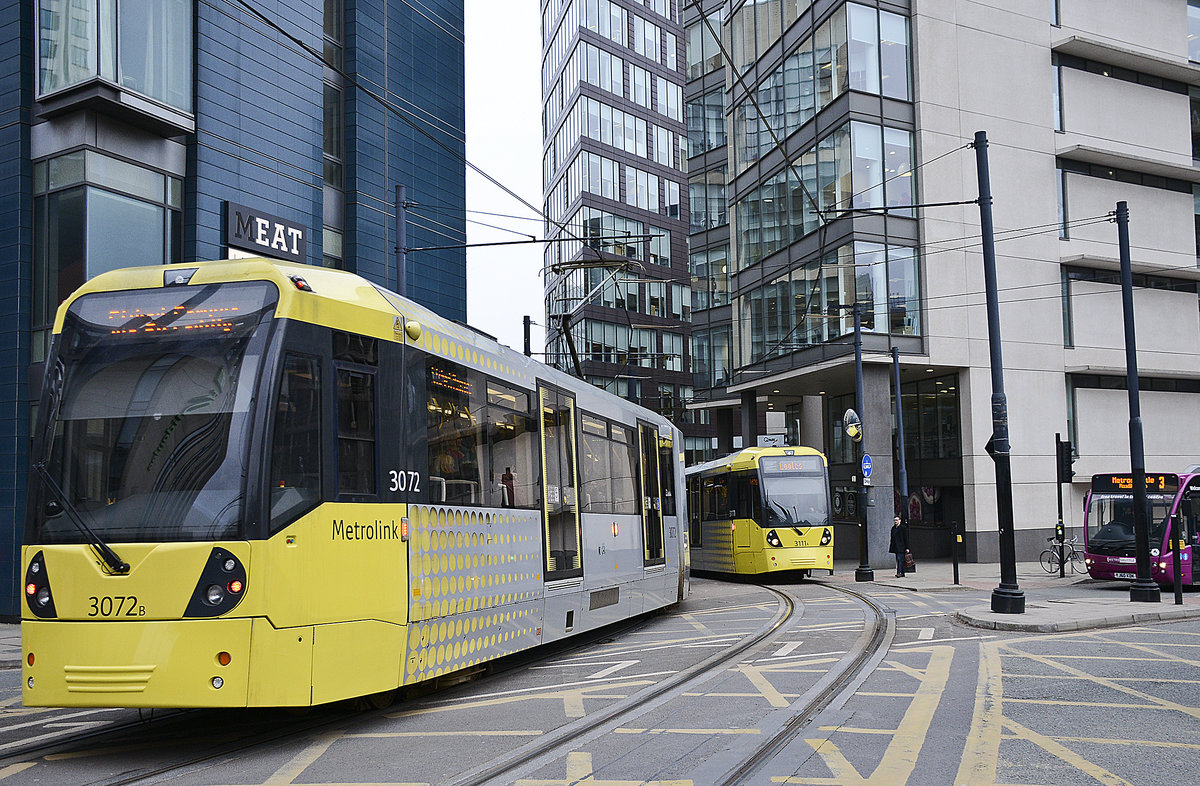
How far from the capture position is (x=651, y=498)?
1678cm

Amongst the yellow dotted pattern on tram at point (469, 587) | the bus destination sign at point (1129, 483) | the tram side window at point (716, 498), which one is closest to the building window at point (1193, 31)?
the bus destination sign at point (1129, 483)

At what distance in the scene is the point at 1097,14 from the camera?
38000mm

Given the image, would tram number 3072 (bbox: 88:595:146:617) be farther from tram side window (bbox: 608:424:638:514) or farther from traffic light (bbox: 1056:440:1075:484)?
traffic light (bbox: 1056:440:1075:484)

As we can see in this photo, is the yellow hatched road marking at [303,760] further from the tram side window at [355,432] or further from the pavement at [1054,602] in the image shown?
the pavement at [1054,602]

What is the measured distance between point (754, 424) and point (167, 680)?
37451mm

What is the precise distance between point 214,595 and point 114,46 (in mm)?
15487

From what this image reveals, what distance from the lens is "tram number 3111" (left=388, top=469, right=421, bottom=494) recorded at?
328 inches

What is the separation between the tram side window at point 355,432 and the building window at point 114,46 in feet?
44.6

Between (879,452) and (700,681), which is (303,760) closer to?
(700,681)

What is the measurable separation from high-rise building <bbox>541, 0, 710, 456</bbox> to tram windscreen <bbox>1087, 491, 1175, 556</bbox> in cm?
4403

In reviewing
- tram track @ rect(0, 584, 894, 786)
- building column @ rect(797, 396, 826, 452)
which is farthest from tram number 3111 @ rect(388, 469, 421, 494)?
building column @ rect(797, 396, 826, 452)

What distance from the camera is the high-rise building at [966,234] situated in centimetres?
3409

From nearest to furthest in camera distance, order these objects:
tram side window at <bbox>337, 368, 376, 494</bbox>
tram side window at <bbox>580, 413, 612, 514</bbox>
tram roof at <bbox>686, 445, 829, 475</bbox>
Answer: tram side window at <bbox>337, 368, 376, 494</bbox>
tram side window at <bbox>580, 413, 612, 514</bbox>
tram roof at <bbox>686, 445, 829, 475</bbox>

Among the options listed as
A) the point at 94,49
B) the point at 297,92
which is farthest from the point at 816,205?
the point at 94,49
